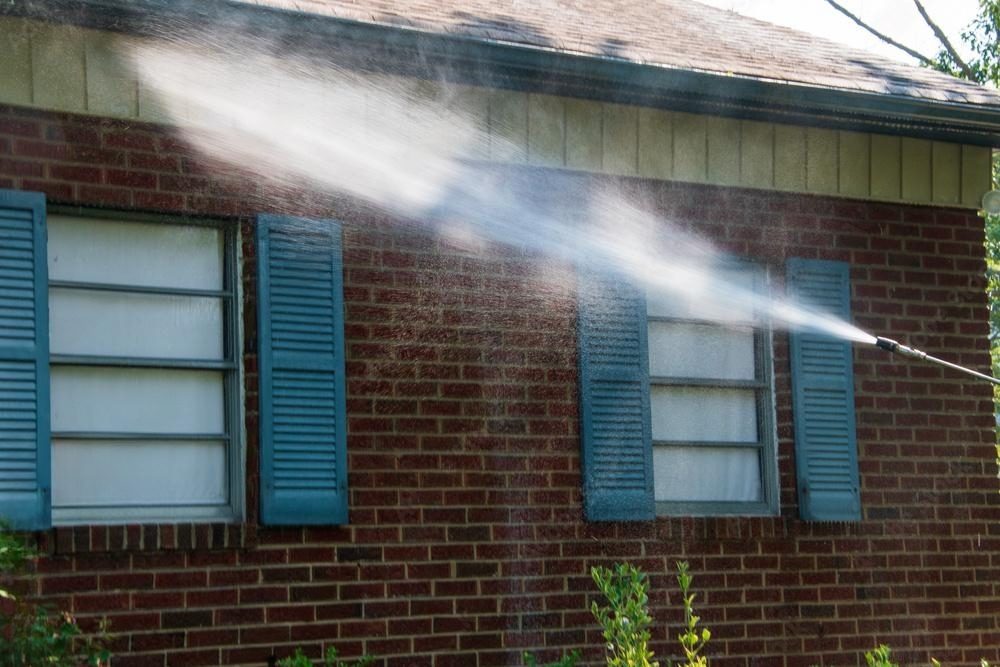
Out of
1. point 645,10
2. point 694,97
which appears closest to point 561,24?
point 694,97

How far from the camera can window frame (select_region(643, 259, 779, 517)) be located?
966cm

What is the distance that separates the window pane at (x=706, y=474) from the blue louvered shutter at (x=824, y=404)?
30 cm

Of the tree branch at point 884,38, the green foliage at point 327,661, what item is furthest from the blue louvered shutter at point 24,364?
the tree branch at point 884,38

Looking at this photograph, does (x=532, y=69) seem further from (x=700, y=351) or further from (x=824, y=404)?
(x=824, y=404)

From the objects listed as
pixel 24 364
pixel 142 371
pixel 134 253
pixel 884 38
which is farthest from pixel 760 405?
pixel 884 38

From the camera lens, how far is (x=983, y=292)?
10.8 metres

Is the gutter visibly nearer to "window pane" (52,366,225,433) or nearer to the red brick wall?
the red brick wall

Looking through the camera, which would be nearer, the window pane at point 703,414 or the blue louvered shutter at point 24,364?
the blue louvered shutter at point 24,364

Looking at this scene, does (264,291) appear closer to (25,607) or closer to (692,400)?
(25,607)

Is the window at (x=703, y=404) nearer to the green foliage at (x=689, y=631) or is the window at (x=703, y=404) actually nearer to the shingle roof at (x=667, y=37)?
the green foliage at (x=689, y=631)

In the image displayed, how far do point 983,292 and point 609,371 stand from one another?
9.95 ft

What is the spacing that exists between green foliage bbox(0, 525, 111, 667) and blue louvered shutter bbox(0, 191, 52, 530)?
0.68ft

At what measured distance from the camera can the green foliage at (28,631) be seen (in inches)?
253

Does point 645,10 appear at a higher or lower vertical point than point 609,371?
higher
